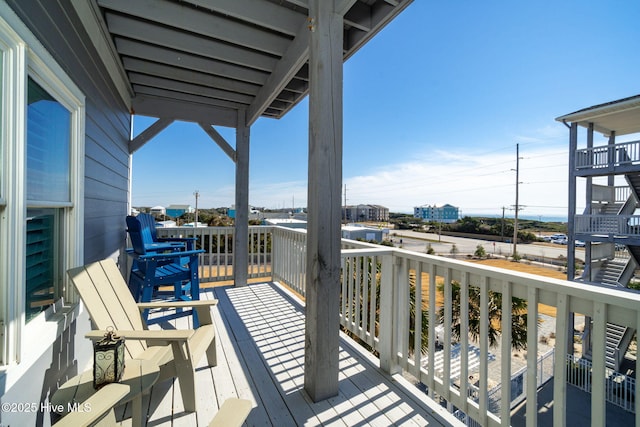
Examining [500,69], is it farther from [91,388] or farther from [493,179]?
[493,179]

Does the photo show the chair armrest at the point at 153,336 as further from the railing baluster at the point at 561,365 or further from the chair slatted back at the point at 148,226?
the chair slatted back at the point at 148,226

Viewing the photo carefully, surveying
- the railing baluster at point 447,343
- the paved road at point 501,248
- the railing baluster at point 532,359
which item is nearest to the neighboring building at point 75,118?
the railing baluster at point 447,343

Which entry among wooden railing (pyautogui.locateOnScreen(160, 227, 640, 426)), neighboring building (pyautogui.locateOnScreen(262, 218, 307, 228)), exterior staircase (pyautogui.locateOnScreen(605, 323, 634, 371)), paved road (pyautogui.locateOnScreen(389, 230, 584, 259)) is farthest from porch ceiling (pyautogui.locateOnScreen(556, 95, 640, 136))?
paved road (pyautogui.locateOnScreen(389, 230, 584, 259))

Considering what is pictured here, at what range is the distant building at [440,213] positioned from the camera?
136 feet

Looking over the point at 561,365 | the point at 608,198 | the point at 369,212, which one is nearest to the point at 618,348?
the point at 608,198

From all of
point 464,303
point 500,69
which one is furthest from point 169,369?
point 500,69

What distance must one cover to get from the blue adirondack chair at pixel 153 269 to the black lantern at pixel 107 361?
54.5 inches

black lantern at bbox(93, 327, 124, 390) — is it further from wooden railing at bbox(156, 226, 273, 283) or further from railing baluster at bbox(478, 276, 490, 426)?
wooden railing at bbox(156, 226, 273, 283)

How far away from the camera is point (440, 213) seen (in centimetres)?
4125

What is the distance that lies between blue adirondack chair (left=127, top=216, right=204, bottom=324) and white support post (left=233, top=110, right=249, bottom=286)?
1084mm

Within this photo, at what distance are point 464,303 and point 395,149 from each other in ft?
87.0

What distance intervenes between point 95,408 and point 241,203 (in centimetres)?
346

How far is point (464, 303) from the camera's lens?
160cm

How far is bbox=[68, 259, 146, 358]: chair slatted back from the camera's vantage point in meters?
1.64
